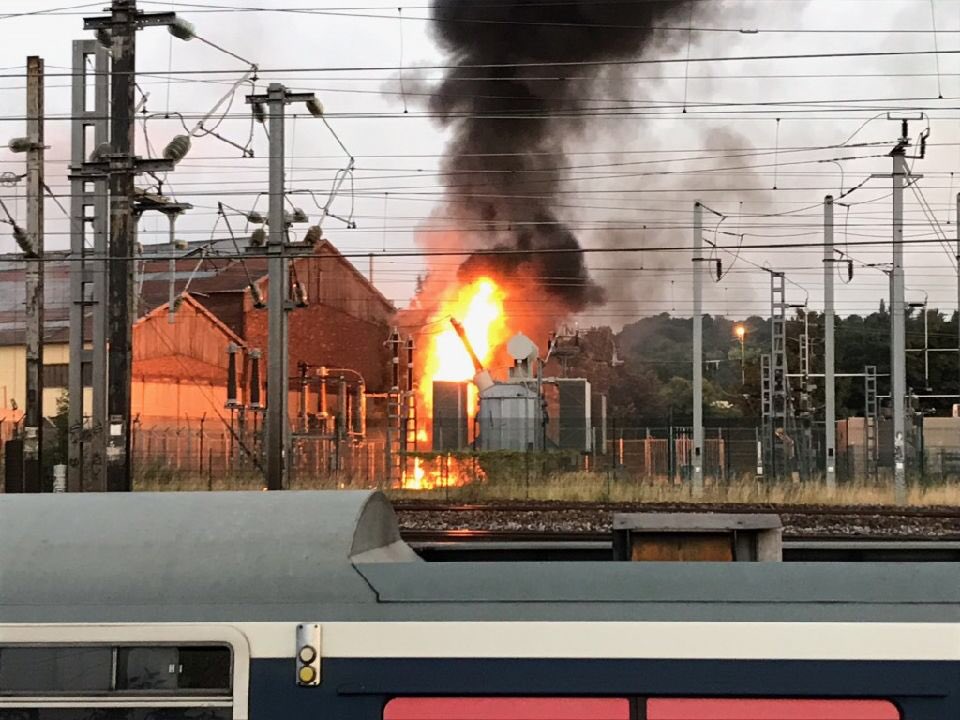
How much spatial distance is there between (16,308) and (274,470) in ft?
123

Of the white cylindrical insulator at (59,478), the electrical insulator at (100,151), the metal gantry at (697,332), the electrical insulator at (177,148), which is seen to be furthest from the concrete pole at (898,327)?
the white cylindrical insulator at (59,478)

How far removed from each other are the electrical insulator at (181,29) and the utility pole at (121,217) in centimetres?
2

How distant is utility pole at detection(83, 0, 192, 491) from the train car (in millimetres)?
14804

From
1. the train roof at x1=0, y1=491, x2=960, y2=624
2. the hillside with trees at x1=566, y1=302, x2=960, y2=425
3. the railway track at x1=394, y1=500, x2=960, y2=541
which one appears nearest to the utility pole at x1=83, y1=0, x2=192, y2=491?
the railway track at x1=394, y1=500, x2=960, y2=541

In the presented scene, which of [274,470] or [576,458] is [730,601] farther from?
[576,458]

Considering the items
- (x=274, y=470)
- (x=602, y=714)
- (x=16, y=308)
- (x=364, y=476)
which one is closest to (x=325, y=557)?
(x=602, y=714)

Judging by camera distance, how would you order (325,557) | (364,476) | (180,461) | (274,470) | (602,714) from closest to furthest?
(602,714), (325,557), (274,470), (364,476), (180,461)

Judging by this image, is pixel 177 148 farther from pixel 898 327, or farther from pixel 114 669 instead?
pixel 898 327

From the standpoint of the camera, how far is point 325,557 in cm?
342

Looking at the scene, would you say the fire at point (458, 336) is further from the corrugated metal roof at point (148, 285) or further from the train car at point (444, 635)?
the train car at point (444, 635)

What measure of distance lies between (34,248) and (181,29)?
8.23 meters

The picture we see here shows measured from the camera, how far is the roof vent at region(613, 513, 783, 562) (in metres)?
4.08

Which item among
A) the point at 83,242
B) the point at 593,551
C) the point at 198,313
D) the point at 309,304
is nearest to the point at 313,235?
the point at 83,242

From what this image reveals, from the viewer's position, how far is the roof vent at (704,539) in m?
4.08
